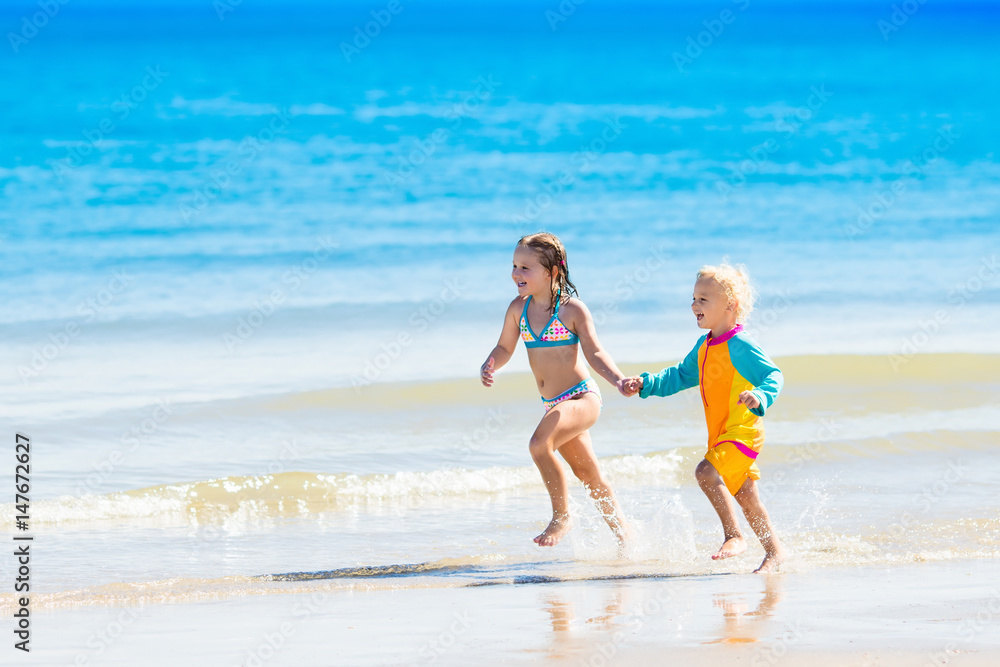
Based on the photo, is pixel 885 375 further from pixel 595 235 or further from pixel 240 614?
pixel 595 235

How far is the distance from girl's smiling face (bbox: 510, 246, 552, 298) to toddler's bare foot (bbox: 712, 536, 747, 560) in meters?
1.46

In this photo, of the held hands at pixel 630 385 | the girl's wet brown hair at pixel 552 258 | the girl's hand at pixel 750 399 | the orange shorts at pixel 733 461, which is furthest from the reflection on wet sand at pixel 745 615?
the girl's wet brown hair at pixel 552 258

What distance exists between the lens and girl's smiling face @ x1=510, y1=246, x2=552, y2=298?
18.4 feet

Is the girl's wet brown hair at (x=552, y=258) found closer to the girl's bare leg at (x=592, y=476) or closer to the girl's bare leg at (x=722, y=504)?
the girl's bare leg at (x=592, y=476)

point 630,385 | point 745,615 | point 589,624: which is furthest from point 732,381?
point 589,624

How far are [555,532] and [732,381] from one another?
1.07 meters

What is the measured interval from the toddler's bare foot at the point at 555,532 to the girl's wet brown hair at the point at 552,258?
0.99 m

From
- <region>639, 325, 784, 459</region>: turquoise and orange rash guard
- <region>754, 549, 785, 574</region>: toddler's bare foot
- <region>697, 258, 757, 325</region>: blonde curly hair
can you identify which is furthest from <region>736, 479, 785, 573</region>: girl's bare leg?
<region>697, 258, 757, 325</region>: blonde curly hair

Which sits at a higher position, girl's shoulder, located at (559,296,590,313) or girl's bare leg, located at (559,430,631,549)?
girl's shoulder, located at (559,296,590,313)

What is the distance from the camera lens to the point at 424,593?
4.64 meters

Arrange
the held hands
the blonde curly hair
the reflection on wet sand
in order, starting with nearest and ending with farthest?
the reflection on wet sand < the blonde curly hair < the held hands

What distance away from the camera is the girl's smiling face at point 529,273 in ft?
18.4

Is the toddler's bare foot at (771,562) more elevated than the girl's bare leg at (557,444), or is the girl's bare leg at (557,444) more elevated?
the girl's bare leg at (557,444)

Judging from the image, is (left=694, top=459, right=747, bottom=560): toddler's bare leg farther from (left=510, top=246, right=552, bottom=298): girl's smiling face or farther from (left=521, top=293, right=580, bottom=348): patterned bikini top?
(left=510, top=246, right=552, bottom=298): girl's smiling face
